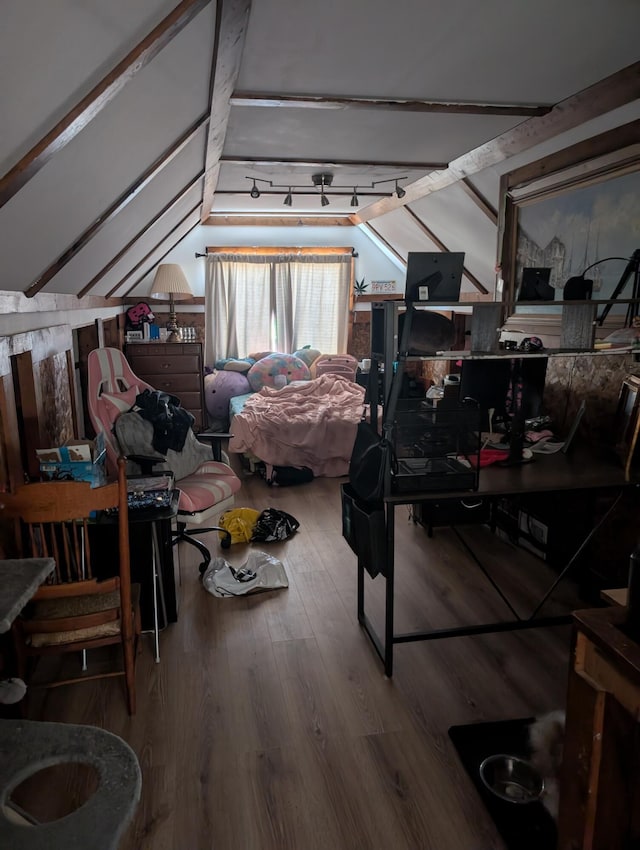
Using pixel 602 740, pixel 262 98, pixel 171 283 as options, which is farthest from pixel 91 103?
pixel 171 283

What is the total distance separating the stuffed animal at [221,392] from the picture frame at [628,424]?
174 inches

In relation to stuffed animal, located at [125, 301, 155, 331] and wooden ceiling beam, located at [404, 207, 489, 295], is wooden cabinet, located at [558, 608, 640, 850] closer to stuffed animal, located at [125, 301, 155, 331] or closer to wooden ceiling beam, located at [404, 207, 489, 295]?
wooden ceiling beam, located at [404, 207, 489, 295]

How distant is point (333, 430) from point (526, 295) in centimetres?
247

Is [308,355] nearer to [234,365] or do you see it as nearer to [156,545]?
[234,365]

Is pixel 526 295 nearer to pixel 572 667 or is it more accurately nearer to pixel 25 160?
pixel 572 667

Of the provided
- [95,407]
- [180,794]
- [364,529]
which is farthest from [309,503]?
[180,794]

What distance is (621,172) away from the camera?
274 centimetres

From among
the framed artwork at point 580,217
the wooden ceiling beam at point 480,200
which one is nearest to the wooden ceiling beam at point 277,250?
the wooden ceiling beam at point 480,200

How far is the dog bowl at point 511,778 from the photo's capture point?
1.78 metres

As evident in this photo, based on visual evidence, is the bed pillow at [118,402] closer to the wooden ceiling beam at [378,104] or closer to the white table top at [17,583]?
the wooden ceiling beam at [378,104]

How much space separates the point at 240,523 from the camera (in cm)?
367

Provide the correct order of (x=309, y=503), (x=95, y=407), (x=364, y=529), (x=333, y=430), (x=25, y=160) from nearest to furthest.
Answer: (x=25, y=160)
(x=364, y=529)
(x=95, y=407)
(x=309, y=503)
(x=333, y=430)

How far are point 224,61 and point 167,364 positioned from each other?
418 centimetres

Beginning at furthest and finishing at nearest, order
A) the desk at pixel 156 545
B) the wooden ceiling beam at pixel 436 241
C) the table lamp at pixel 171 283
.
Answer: the table lamp at pixel 171 283
the wooden ceiling beam at pixel 436 241
the desk at pixel 156 545
